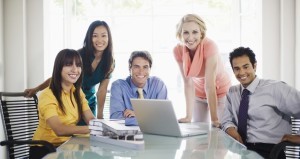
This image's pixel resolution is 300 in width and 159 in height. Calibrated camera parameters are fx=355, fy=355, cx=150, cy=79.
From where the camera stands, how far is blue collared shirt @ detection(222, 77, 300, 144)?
2.13 m

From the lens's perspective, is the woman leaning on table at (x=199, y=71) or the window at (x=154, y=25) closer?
the woman leaning on table at (x=199, y=71)

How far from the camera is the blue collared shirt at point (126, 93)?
2477mm

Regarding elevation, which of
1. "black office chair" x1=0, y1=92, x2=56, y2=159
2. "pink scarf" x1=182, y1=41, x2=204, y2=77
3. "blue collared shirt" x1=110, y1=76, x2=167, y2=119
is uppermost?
"pink scarf" x1=182, y1=41, x2=204, y2=77

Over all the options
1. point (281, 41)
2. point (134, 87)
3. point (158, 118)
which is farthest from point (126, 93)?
point (281, 41)

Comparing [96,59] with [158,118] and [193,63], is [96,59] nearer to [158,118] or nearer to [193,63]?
[193,63]

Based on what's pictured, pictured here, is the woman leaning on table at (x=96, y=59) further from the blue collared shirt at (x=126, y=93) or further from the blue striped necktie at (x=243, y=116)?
the blue striped necktie at (x=243, y=116)

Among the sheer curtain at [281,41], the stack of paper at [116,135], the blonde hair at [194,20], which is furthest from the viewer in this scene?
the sheer curtain at [281,41]

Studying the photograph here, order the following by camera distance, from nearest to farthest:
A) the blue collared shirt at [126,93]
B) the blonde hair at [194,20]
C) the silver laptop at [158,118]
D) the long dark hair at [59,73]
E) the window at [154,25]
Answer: the silver laptop at [158,118] < the long dark hair at [59,73] < the blue collared shirt at [126,93] < the blonde hair at [194,20] < the window at [154,25]

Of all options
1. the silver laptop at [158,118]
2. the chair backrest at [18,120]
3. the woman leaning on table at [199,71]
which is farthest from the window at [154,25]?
the silver laptop at [158,118]

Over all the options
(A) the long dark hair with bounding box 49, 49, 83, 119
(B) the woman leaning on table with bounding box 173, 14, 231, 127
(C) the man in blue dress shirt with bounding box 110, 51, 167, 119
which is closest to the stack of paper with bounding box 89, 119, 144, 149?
(A) the long dark hair with bounding box 49, 49, 83, 119

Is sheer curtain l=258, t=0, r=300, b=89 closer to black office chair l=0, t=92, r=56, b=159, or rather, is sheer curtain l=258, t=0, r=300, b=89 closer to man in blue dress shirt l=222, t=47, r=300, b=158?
man in blue dress shirt l=222, t=47, r=300, b=158

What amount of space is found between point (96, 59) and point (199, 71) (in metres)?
0.83

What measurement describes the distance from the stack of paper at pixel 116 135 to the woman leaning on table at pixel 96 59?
41.8 inches

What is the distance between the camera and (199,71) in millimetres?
2836
